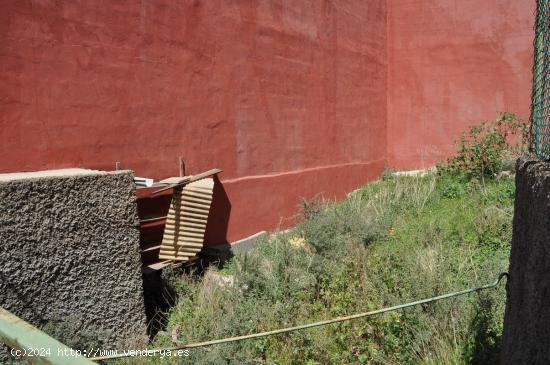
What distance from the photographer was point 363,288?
12.9ft

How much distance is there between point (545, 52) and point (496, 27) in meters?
7.44

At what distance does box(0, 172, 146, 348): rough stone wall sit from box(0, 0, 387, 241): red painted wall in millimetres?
685

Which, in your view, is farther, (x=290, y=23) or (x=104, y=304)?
(x=290, y=23)

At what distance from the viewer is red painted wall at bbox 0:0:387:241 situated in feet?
12.6

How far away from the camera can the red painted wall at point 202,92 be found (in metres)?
3.83

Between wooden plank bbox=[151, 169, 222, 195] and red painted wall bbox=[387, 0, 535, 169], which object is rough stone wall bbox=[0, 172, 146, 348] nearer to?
wooden plank bbox=[151, 169, 222, 195]

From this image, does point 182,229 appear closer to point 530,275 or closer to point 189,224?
point 189,224

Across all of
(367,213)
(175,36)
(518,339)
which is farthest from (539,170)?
(367,213)

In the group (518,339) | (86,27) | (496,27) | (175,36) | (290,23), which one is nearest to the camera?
(518,339)

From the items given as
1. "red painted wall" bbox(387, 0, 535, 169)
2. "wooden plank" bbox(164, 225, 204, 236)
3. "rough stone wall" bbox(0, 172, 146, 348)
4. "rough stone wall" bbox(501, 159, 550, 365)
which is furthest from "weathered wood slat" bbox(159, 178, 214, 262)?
"red painted wall" bbox(387, 0, 535, 169)

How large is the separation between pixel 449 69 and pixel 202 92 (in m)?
5.75

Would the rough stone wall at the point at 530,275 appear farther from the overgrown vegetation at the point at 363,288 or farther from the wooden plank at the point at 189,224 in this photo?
the wooden plank at the point at 189,224

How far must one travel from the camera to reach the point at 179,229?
460 cm

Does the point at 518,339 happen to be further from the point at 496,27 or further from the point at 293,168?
the point at 496,27
